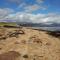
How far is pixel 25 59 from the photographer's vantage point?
1251 cm

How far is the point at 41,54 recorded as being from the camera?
47.2 feet

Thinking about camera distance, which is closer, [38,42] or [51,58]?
[51,58]

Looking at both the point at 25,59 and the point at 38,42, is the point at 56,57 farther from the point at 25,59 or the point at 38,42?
the point at 38,42

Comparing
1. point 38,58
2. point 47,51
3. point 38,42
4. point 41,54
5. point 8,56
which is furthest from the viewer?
point 38,42

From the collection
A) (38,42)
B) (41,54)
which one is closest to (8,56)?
(41,54)

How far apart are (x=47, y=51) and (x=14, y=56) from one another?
170 inches

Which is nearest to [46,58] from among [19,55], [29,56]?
[29,56]

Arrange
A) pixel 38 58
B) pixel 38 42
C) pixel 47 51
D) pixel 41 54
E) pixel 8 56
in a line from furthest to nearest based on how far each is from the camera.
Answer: pixel 38 42 < pixel 47 51 < pixel 41 54 < pixel 38 58 < pixel 8 56

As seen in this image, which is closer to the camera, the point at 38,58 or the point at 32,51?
the point at 38,58

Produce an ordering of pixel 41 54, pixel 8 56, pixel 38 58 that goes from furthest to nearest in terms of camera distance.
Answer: pixel 41 54 → pixel 38 58 → pixel 8 56

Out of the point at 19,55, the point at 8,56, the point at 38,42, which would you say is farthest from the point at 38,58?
the point at 38,42

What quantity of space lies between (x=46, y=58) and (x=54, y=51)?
2365 mm

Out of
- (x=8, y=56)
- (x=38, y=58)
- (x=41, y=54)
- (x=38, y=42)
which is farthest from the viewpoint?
(x=38, y=42)

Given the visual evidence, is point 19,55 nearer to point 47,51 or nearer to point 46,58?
point 46,58
